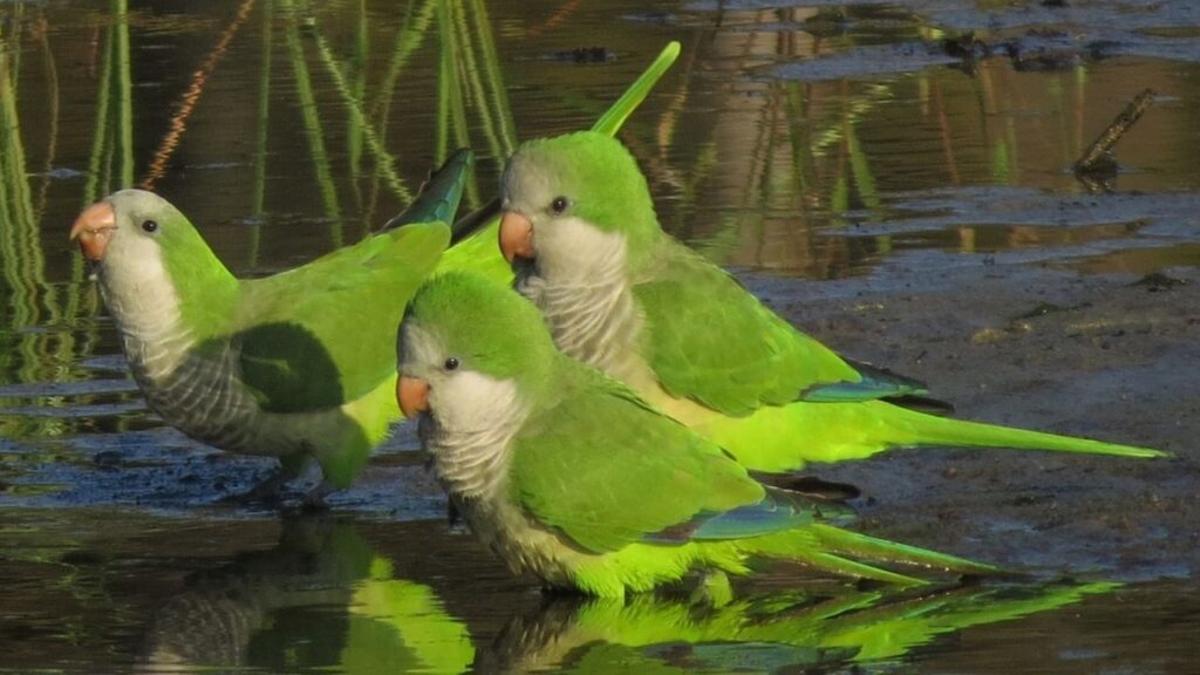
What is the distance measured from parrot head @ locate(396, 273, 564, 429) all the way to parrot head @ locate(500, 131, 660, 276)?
746 mm

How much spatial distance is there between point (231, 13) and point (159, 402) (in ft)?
24.3

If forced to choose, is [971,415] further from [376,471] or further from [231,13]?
[231,13]

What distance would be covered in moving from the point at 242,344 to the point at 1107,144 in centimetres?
385

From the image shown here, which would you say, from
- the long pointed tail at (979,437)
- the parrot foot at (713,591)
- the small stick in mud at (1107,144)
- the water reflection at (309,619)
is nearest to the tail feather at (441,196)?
the water reflection at (309,619)

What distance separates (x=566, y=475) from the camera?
16.1ft

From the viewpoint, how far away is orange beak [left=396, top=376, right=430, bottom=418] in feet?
16.0

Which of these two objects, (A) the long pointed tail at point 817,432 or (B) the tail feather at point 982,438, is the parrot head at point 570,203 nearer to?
(A) the long pointed tail at point 817,432

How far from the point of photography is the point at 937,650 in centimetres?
444

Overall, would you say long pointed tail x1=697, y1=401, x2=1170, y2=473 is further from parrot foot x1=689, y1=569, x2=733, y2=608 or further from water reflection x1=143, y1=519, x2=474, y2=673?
water reflection x1=143, y1=519, x2=474, y2=673

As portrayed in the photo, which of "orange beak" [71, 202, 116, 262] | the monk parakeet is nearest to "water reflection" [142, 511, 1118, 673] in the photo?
the monk parakeet

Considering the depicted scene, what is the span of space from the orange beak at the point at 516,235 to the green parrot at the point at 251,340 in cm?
50

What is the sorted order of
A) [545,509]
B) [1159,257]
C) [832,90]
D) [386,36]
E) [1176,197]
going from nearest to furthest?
[545,509]
[1159,257]
[1176,197]
[832,90]
[386,36]

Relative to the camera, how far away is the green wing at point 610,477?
4.90 metres

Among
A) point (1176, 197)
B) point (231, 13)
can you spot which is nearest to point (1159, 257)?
point (1176, 197)
